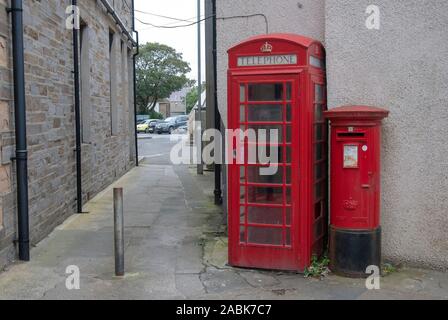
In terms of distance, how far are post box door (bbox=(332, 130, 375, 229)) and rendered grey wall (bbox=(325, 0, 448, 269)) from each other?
540 mm

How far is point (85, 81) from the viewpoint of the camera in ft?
36.6

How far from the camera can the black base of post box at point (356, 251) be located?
5730 millimetres

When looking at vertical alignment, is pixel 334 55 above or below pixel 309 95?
above

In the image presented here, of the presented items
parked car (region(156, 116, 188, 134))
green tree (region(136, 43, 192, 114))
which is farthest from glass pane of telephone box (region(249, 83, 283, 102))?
green tree (region(136, 43, 192, 114))

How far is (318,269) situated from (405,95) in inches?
81.4

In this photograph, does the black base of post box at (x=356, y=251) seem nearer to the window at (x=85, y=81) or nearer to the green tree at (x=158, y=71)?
the window at (x=85, y=81)

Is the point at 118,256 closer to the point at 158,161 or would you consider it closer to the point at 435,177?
the point at 435,177

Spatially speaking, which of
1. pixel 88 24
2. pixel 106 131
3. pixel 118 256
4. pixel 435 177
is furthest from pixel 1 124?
pixel 106 131

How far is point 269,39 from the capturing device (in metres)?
5.79

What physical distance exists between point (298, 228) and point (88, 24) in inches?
285

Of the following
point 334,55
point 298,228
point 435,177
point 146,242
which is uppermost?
point 334,55

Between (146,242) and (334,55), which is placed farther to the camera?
(146,242)

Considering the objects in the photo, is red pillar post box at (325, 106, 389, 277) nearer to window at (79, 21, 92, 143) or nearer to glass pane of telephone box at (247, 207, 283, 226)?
glass pane of telephone box at (247, 207, 283, 226)

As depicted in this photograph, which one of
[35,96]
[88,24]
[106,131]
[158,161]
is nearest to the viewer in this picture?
[35,96]
